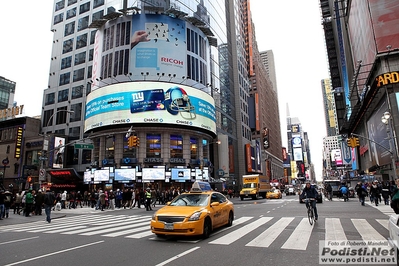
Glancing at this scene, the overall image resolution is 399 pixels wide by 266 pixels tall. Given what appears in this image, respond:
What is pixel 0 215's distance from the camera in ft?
56.4

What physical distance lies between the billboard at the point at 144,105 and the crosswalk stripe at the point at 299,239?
3391 cm

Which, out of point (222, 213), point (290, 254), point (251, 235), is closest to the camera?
point (290, 254)

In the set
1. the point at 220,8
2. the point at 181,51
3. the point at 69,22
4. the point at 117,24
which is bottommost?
the point at 181,51

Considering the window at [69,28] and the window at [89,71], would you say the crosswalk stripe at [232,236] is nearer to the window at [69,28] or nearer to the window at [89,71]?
the window at [89,71]

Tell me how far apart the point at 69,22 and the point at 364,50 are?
5965 centimetres

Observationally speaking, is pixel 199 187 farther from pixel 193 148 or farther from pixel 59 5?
pixel 59 5

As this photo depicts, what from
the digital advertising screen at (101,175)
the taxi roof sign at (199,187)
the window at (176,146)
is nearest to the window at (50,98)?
the digital advertising screen at (101,175)

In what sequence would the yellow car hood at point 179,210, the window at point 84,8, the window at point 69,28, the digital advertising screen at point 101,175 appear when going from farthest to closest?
the window at point 69,28 < the window at point 84,8 < the digital advertising screen at point 101,175 < the yellow car hood at point 179,210

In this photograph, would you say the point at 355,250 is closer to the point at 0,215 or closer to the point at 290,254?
the point at 290,254

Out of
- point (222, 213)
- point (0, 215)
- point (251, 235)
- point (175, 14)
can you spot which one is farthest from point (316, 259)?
point (175, 14)

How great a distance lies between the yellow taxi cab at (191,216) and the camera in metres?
8.50

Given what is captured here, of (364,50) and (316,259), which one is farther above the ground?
(364,50)

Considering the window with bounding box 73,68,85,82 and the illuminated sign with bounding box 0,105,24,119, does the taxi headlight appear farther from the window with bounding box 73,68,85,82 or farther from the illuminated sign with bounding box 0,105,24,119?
the illuminated sign with bounding box 0,105,24,119

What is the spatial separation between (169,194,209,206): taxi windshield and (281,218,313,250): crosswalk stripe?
123 inches
